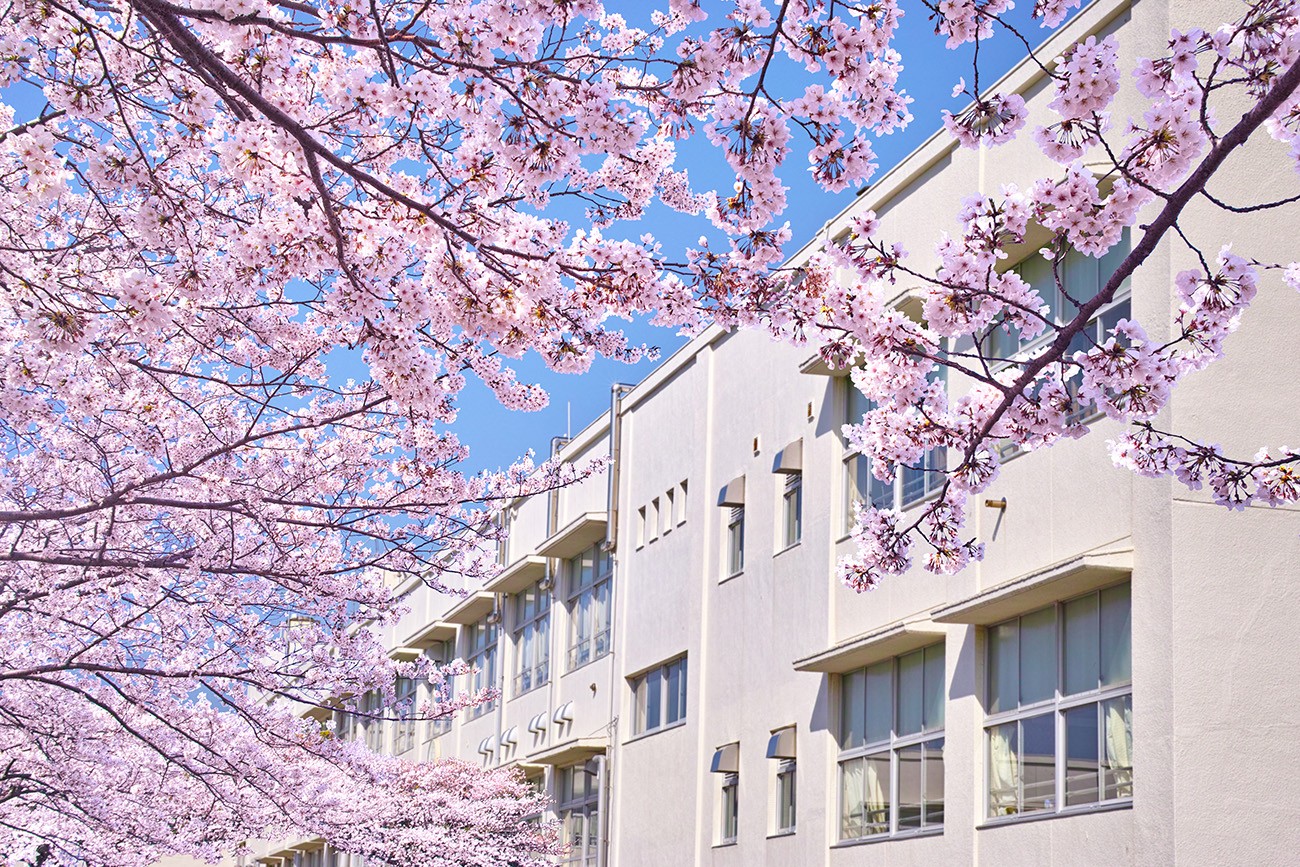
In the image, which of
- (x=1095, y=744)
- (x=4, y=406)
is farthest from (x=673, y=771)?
(x=4, y=406)

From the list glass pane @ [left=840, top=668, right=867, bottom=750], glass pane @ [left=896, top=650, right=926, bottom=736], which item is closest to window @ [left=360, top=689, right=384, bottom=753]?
glass pane @ [left=840, top=668, right=867, bottom=750]

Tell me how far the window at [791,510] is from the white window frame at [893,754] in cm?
263

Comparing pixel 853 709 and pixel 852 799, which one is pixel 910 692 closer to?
pixel 853 709

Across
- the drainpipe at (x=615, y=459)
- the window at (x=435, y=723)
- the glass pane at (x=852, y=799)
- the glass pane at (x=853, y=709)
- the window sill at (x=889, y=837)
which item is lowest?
the window sill at (x=889, y=837)

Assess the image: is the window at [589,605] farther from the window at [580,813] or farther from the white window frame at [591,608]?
the window at [580,813]

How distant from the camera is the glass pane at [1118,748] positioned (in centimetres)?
1367

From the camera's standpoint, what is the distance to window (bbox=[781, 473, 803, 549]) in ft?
71.8

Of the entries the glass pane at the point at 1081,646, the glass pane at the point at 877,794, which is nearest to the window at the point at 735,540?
the glass pane at the point at 877,794

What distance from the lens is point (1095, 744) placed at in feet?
46.6

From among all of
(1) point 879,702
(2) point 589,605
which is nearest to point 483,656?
(2) point 589,605

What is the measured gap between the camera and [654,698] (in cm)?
2730

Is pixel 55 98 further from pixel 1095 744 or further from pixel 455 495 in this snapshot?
pixel 1095 744

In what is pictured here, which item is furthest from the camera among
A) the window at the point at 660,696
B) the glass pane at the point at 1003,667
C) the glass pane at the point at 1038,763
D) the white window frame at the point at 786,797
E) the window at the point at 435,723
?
the window at the point at 435,723

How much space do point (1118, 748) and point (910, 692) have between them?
433cm
